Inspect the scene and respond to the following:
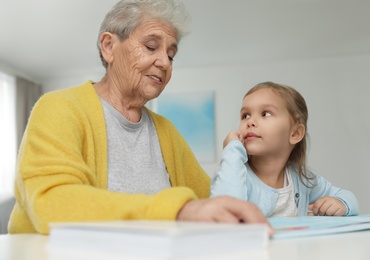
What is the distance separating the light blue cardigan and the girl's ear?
0.11 m

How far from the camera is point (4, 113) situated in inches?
276

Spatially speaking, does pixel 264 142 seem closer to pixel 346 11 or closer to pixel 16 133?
pixel 346 11

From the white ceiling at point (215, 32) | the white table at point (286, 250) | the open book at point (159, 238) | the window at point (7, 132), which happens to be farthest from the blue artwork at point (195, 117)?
the open book at point (159, 238)

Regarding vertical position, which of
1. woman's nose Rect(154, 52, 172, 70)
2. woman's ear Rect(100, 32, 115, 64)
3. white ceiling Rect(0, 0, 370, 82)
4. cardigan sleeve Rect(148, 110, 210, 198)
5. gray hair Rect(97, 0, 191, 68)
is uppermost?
white ceiling Rect(0, 0, 370, 82)

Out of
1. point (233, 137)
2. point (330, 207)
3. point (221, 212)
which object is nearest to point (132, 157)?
point (233, 137)

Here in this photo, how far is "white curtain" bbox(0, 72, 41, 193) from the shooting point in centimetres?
689

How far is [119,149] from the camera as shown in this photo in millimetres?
1435

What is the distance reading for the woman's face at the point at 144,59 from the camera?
1.56m

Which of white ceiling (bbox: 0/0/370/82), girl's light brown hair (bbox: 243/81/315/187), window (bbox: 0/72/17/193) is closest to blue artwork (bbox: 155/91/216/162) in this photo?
white ceiling (bbox: 0/0/370/82)

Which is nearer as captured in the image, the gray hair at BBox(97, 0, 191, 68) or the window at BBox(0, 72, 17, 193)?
the gray hair at BBox(97, 0, 191, 68)

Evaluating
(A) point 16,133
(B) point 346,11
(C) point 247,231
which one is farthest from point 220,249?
(A) point 16,133

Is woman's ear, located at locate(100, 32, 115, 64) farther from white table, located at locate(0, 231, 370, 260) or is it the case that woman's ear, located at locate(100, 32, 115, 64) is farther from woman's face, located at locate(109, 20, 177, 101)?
white table, located at locate(0, 231, 370, 260)

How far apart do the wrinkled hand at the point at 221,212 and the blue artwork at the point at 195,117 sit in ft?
21.2

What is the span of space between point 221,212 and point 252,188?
29.9 inches
